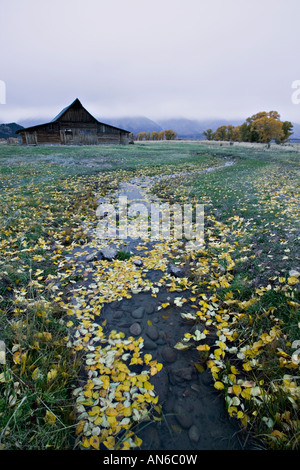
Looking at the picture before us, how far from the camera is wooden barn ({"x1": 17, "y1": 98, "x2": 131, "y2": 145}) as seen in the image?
3219cm

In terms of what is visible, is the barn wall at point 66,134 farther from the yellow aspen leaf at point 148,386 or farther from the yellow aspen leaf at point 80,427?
the yellow aspen leaf at point 80,427

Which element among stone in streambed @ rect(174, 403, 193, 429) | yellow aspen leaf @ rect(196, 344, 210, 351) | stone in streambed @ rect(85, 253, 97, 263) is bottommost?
stone in streambed @ rect(174, 403, 193, 429)

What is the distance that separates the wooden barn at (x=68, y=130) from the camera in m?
32.2

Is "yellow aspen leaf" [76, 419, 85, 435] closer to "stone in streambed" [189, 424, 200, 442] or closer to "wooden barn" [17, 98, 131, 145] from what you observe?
"stone in streambed" [189, 424, 200, 442]

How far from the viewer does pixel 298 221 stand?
18.3ft

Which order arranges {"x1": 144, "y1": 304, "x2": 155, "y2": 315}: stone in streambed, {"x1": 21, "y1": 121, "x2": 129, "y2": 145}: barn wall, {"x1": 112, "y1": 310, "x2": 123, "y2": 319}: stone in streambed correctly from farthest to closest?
{"x1": 21, "y1": 121, "x2": 129, "y2": 145}: barn wall, {"x1": 144, "y1": 304, "x2": 155, "y2": 315}: stone in streambed, {"x1": 112, "y1": 310, "x2": 123, "y2": 319}: stone in streambed

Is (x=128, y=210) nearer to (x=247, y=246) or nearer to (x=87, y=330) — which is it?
(x=247, y=246)

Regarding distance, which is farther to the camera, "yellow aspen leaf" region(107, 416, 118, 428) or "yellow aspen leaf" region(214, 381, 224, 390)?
"yellow aspen leaf" region(214, 381, 224, 390)

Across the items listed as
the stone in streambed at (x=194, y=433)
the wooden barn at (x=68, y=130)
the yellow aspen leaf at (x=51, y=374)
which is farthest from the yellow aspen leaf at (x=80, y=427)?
the wooden barn at (x=68, y=130)

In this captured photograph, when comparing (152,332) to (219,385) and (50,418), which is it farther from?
(50,418)

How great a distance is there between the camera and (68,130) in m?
33.0

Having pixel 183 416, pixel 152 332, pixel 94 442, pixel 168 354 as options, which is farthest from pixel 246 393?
pixel 94 442

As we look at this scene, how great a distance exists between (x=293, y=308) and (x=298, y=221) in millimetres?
3547

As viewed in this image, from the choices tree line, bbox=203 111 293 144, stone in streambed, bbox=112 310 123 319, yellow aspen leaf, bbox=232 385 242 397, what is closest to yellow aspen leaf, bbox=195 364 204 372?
yellow aspen leaf, bbox=232 385 242 397
